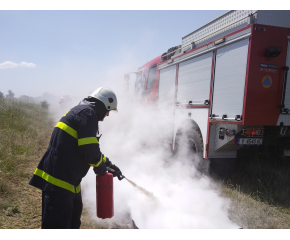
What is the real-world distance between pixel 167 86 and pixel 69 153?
166 inches

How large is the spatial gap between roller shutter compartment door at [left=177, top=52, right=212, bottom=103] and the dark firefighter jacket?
9.25ft

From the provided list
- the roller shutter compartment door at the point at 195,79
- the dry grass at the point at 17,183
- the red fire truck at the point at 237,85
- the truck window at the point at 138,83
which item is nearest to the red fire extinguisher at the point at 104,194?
the dry grass at the point at 17,183

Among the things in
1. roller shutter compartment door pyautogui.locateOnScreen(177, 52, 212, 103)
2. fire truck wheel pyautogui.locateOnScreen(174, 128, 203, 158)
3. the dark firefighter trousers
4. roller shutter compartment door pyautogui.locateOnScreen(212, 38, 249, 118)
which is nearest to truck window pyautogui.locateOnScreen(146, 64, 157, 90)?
roller shutter compartment door pyautogui.locateOnScreen(177, 52, 212, 103)

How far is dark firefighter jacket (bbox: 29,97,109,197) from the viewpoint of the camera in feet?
7.17

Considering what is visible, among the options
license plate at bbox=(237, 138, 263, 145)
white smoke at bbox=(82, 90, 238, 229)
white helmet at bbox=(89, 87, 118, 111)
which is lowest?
white smoke at bbox=(82, 90, 238, 229)

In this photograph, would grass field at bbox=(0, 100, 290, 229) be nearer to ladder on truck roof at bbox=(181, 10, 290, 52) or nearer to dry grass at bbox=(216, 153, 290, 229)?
dry grass at bbox=(216, 153, 290, 229)

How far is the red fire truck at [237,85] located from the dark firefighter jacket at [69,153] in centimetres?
240

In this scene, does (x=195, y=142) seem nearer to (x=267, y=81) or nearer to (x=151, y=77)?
(x=267, y=81)

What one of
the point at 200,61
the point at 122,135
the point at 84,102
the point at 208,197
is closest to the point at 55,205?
the point at 84,102

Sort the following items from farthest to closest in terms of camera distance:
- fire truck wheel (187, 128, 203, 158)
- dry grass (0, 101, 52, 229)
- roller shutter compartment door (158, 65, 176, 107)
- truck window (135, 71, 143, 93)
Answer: truck window (135, 71, 143, 93) → roller shutter compartment door (158, 65, 176, 107) → fire truck wheel (187, 128, 203, 158) → dry grass (0, 101, 52, 229)

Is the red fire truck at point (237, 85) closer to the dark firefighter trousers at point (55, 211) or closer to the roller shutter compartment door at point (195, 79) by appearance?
the roller shutter compartment door at point (195, 79)

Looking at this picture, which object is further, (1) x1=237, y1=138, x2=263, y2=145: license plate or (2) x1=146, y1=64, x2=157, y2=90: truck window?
(2) x1=146, y1=64, x2=157, y2=90: truck window

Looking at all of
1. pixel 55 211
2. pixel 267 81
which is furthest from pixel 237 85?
pixel 55 211

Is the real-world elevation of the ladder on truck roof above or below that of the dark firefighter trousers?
above
